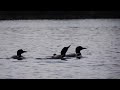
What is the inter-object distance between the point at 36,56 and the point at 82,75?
230 centimetres

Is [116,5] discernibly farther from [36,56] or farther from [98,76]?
[36,56]

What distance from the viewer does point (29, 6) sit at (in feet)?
16.9

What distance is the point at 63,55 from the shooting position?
657 centimetres

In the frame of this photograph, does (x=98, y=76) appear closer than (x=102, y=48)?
Yes

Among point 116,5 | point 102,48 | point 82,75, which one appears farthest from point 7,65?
point 102,48
